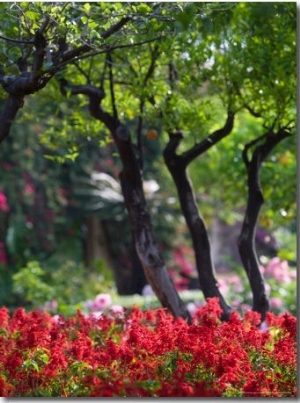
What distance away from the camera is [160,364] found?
3.57 meters

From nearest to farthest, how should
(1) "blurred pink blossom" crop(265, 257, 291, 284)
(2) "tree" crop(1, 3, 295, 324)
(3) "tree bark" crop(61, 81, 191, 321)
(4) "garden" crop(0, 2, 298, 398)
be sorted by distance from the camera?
(4) "garden" crop(0, 2, 298, 398) → (2) "tree" crop(1, 3, 295, 324) → (3) "tree bark" crop(61, 81, 191, 321) → (1) "blurred pink blossom" crop(265, 257, 291, 284)

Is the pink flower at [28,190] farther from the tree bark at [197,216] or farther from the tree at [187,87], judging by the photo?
the tree bark at [197,216]

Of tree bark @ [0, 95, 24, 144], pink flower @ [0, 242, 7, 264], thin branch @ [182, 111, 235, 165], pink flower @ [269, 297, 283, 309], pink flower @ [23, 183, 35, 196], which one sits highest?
pink flower @ [23, 183, 35, 196]

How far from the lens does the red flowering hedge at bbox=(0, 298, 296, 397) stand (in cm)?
317

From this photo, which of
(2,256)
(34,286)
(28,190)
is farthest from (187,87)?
(2,256)

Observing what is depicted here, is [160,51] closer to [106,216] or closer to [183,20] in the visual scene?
[183,20]

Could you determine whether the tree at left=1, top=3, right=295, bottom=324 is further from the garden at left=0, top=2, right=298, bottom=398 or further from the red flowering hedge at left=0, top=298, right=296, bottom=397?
the red flowering hedge at left=0, top=298, right=296, bottom=397

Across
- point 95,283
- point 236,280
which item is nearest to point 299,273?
point 236,280

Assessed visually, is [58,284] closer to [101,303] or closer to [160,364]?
[101,303]

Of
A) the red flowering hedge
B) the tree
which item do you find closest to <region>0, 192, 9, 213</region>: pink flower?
the tree

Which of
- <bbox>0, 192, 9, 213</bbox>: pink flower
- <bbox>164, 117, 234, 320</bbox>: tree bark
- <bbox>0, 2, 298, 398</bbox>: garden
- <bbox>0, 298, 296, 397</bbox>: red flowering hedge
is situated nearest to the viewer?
<bbox>0, 298, 296, 397</bbox>: red flowering hedge

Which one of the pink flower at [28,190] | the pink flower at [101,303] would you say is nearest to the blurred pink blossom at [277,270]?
the pink flower at [101,303]

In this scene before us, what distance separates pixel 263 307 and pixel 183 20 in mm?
2379

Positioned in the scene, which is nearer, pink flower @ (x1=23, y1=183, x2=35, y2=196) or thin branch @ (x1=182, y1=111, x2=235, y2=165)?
thin branch @ (x1=182, y1=111, x2=235, y2=165)
